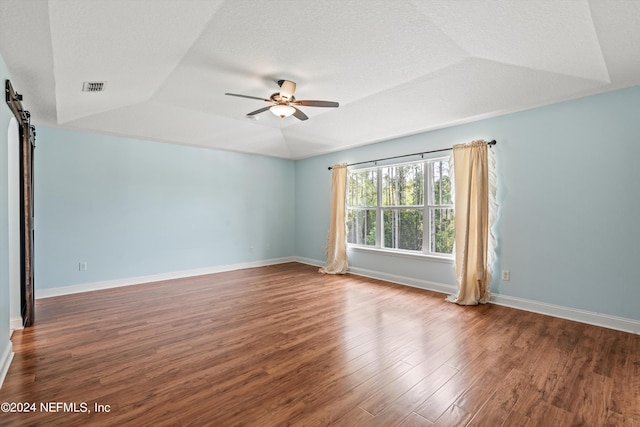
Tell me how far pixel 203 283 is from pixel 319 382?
347 cm

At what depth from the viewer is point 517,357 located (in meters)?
2.37

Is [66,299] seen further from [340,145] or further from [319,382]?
[340,145]

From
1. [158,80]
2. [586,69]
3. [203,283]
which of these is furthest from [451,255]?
[158,80]

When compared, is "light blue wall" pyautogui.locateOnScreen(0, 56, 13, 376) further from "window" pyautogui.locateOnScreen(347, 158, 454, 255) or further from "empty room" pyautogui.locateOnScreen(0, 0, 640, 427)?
"window" pyautogui.locateOnScreen(347, 158, 454, 255)

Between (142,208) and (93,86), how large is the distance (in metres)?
2.32

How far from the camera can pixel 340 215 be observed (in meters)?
5.78

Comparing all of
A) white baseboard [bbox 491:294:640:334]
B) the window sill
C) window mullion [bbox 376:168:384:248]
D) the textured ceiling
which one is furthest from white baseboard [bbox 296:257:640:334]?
the textured ceiling

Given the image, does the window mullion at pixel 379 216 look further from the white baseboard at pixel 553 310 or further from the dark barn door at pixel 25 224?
the dark barn door at pixel 25 224

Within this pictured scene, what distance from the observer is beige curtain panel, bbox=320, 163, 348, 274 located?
5.73 m

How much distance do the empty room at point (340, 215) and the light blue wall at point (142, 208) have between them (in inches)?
1.4

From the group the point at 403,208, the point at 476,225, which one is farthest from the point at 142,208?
the point at 476,225

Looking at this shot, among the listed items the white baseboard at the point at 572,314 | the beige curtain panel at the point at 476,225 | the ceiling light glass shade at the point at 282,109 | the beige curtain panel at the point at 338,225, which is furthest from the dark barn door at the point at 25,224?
the white baseboard at the point at 572,314

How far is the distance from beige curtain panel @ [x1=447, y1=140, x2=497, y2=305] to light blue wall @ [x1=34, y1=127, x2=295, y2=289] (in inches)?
165

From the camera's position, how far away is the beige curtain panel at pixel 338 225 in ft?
18.8
